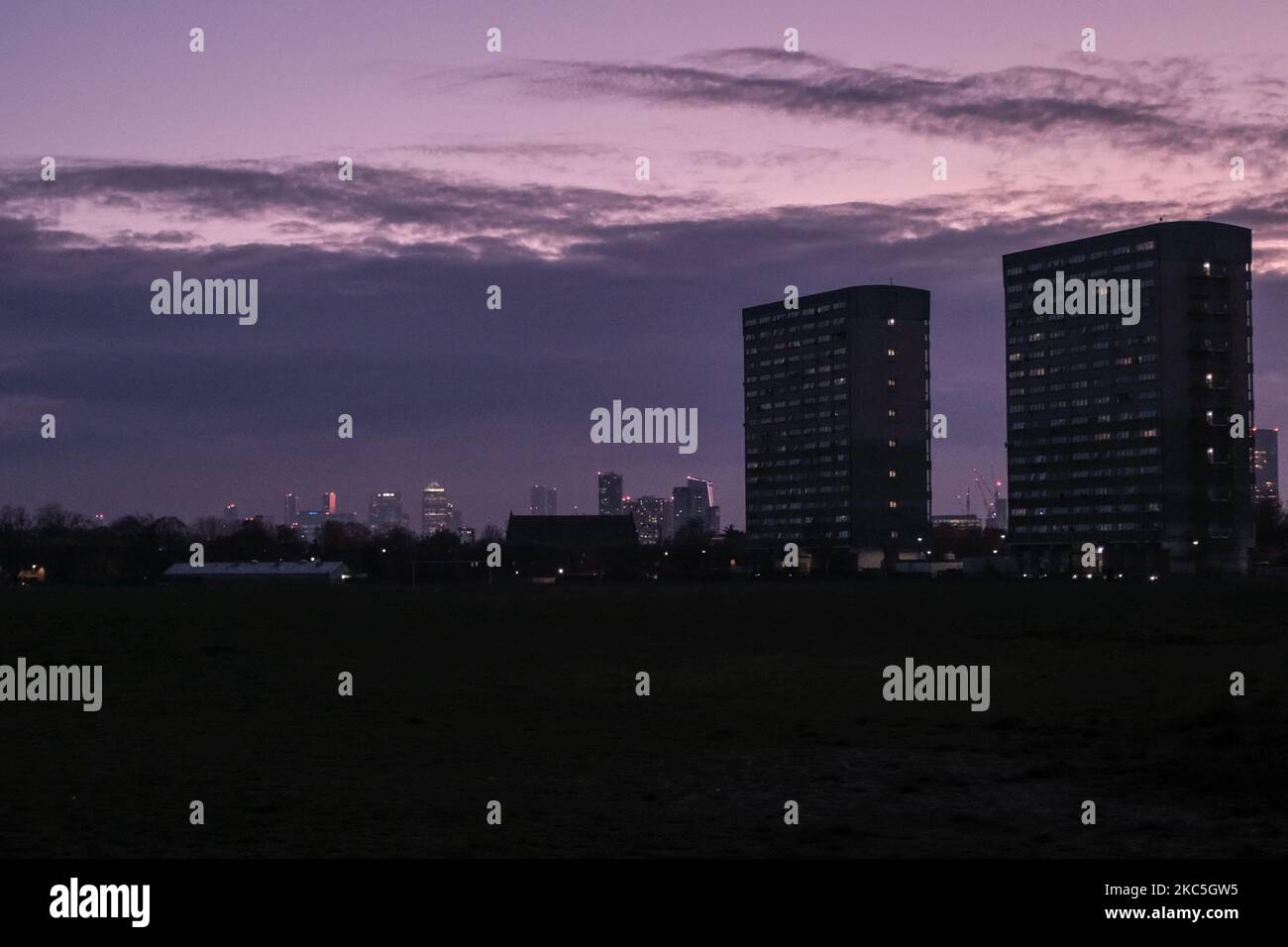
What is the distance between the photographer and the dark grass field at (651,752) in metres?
17.7

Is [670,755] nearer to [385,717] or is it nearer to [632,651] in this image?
[385,717]

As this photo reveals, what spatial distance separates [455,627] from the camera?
225 feet

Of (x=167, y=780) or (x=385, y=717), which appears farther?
(x=385, y=717)

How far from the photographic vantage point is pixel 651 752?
2528cm

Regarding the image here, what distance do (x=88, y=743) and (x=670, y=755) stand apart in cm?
1070

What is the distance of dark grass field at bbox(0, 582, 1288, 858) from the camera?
57.9 ft

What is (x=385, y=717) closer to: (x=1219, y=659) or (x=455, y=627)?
(x=1219, y=659)

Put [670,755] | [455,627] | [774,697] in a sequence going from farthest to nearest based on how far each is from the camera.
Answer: [455,627] → [774,697] → [670,755]
